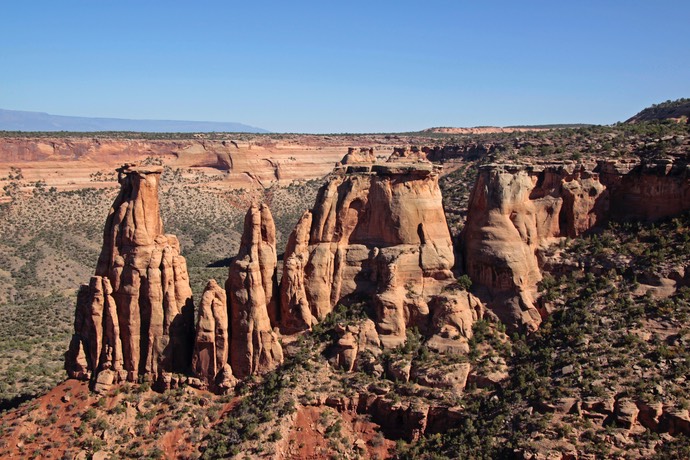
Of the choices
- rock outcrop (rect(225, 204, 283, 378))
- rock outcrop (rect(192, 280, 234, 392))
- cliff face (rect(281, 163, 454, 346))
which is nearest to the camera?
rock outcrop (rect(192, 280, 234, 392))

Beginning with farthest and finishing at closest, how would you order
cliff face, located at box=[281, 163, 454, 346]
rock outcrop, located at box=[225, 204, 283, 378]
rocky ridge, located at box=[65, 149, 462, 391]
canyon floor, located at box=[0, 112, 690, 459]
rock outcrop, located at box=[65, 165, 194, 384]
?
cliff face, located at box=[281, 163, 454, 346], rock outcrop, located at box=[65, 165, 194, 384], rocky ridge, located at box=[65, 149, 462, 391], rock outcrop, located at box=[225, 204, 283, 378], canyon floor, located at box=[0, 112, 690, 459]

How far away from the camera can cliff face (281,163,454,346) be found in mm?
39500

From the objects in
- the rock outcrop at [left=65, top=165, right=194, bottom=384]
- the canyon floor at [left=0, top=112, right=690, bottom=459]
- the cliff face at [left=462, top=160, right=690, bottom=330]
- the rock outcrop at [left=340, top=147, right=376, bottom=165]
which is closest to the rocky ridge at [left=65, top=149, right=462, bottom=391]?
the rock outcrop at [left=65, top=165, right=194, bottom=384]

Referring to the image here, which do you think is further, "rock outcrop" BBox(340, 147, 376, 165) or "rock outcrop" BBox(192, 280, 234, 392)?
"rock outcrop" BBox(340, 147, 376, 165)

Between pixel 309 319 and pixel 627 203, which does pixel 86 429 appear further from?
pixel 627 203

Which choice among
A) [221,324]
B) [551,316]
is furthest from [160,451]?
[551,316]

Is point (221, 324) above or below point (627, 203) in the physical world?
below

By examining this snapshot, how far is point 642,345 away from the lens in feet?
115

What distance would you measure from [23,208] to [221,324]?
248 ft

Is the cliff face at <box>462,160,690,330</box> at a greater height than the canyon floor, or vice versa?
the cliff face at <box>462,160,690,330</box>

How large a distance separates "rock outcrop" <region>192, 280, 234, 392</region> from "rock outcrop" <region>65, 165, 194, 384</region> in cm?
155

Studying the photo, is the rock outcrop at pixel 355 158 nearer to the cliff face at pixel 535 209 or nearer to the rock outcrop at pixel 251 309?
the rock outcrop at pixel 251 309

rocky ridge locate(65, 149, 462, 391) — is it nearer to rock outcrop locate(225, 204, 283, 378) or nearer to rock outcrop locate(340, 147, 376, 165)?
rock outcrop locate(225, 204, 283, 378)

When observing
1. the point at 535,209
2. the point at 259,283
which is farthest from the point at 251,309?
the point at 535,209
